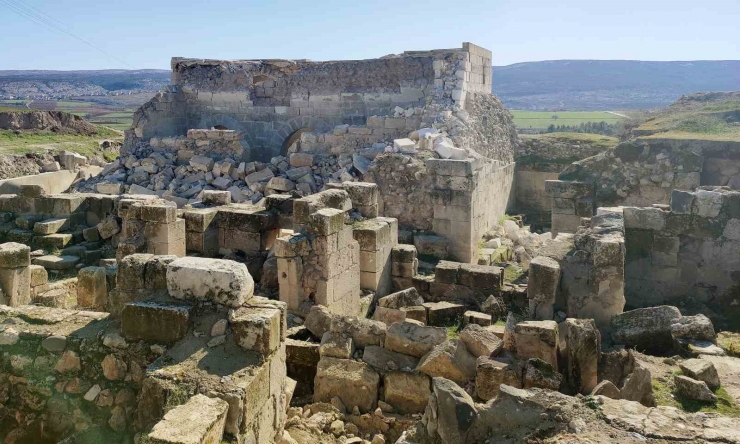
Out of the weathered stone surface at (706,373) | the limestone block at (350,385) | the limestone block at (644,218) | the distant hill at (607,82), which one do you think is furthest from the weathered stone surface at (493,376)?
the distant hill at (607,82)

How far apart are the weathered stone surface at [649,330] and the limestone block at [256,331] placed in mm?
3945

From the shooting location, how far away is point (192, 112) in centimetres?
2070

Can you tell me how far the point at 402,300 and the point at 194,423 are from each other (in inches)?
189

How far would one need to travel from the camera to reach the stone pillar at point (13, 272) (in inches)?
290

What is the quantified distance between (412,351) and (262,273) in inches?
137

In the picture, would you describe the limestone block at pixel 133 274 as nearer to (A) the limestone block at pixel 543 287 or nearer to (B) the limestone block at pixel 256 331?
(B) the limestone block at pixel 256 331

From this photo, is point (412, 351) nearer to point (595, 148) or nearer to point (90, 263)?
point (90, 263)

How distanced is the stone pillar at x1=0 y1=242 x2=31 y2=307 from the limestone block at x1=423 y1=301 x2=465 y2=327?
16.2ft

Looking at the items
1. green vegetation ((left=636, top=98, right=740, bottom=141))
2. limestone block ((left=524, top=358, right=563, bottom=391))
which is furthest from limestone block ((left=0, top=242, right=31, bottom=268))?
green vegetation ((left=636, top=98, right=740, bottom=141))

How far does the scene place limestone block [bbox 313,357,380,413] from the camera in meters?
6.37

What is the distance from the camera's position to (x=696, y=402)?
17.2 feet

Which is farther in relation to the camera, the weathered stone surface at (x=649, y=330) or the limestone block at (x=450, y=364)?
the weathered stone surface at (x=649, y=330)

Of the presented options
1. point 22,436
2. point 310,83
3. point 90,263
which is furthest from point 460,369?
point 310,83

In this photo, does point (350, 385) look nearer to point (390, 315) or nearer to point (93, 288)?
point (390, 315)
